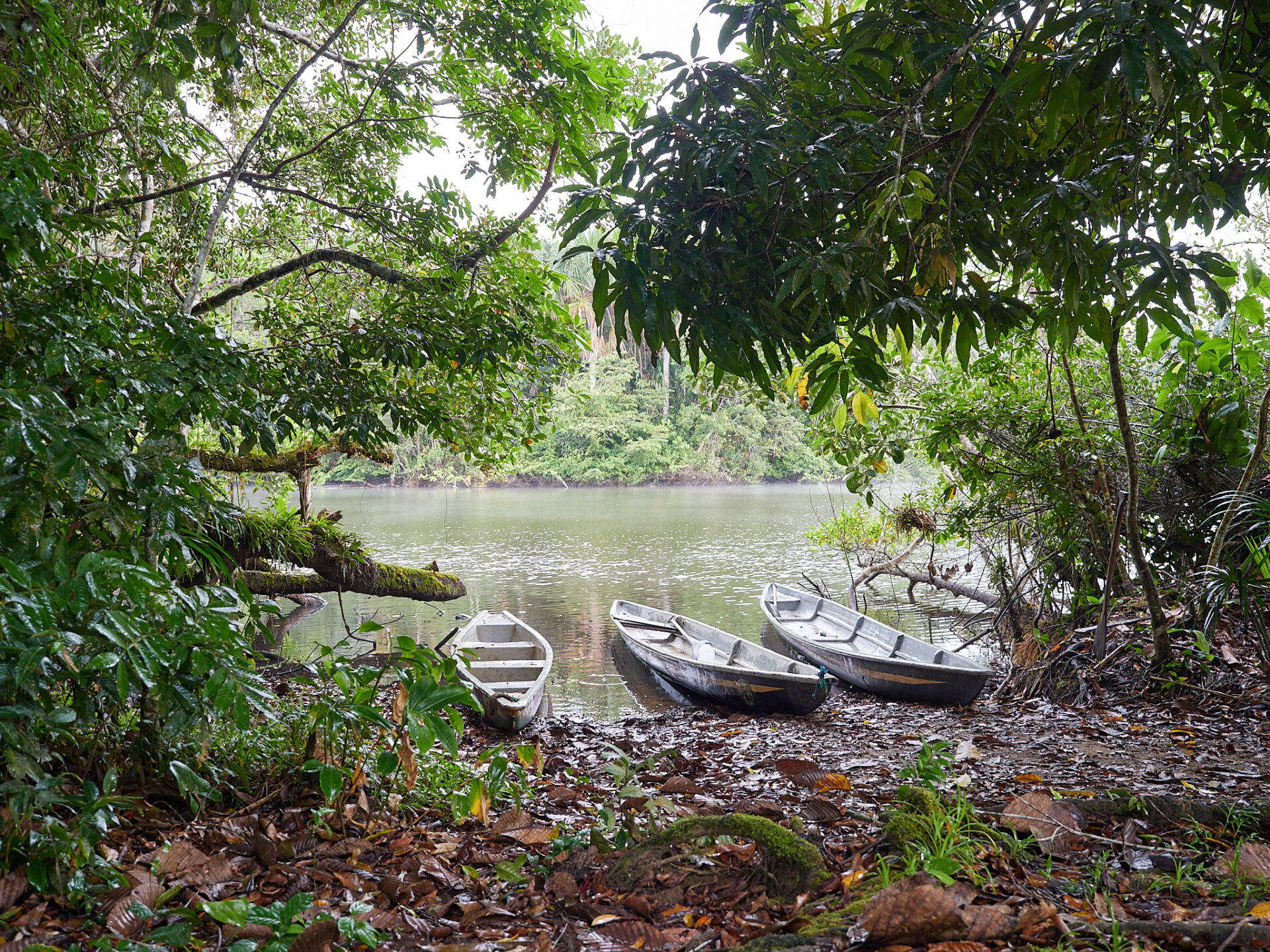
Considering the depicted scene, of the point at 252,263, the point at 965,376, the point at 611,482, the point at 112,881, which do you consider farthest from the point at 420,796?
the point at 611,482

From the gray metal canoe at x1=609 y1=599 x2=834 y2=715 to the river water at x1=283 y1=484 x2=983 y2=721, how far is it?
509 millimetres

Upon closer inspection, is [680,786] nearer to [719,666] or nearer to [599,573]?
[719,666]

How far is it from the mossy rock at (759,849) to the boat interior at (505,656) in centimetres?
465

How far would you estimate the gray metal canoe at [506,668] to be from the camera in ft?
21.8

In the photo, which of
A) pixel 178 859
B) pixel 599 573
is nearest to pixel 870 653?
pixel 178 859

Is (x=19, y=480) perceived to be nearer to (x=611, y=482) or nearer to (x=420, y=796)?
(x=420, y=796)

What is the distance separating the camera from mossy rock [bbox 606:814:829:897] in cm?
207

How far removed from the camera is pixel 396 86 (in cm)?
555

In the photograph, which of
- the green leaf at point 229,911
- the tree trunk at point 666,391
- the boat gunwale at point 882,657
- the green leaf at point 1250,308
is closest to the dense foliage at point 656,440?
the tree trunk at point 666,391

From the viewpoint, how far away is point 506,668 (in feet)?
27.7

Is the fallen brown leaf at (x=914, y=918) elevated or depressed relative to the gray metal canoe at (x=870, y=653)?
elevated

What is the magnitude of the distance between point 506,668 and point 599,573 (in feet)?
28.1

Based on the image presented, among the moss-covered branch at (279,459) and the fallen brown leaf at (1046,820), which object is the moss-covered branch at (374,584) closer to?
the moss-covered branch at (279,459)

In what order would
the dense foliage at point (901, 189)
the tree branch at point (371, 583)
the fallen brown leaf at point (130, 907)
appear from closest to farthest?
the fallen brown leaf at point (130, 907) < the dense foliage at point (901, 189) < the tree branch at point (371, 583)
